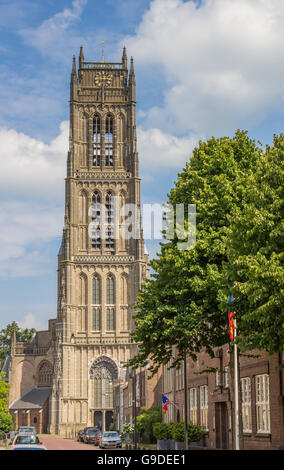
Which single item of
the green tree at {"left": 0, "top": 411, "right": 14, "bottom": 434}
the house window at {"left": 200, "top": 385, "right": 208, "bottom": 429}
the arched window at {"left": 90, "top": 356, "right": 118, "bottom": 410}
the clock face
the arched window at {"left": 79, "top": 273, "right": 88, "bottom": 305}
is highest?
the clock face

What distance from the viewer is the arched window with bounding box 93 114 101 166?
116750mm

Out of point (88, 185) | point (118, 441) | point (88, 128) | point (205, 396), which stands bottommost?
point (118, 441)

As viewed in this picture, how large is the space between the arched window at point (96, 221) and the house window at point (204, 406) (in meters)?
67.1

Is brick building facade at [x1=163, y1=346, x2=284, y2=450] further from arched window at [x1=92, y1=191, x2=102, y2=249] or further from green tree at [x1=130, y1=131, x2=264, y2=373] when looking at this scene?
arched window at [x1=92, y1=191, x2=102, y2=249]

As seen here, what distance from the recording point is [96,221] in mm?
111625

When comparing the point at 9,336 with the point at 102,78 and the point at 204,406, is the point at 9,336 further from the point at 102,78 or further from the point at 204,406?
the point at 204,406

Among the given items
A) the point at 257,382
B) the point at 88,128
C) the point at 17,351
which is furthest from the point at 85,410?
the point at 257,382

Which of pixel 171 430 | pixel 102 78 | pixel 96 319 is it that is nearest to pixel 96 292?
pixel 96 319

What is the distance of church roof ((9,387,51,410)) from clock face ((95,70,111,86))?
53.1 m

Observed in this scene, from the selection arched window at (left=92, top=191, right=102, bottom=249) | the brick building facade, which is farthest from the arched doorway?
the brick building facade

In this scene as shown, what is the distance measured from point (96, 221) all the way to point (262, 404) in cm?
8078

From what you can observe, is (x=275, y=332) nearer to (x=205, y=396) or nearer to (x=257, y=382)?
(x=257, y=382)

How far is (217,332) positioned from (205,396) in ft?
47.0

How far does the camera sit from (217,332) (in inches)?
1211
